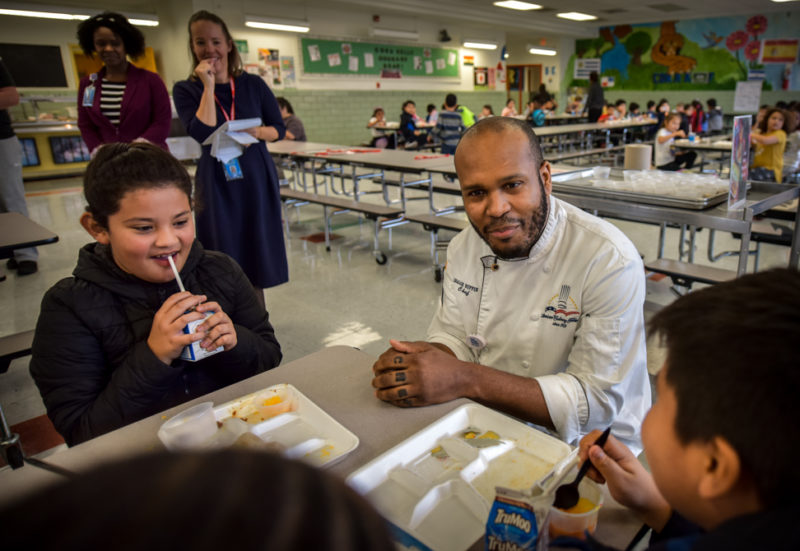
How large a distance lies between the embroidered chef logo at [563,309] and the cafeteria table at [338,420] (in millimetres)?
368

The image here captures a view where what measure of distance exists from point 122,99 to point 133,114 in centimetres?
10

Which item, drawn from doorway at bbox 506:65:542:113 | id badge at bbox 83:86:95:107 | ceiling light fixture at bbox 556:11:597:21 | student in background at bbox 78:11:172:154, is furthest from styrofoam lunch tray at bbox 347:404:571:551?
doorway at bbox 506:65:542:113

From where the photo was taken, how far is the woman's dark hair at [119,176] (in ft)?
3.76

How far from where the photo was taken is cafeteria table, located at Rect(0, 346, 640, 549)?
76 cm

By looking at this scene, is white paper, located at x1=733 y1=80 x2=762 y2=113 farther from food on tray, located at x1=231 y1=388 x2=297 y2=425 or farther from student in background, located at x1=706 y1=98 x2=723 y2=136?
food on tray, located at x1=231 y1=388 x2=297 y2=425

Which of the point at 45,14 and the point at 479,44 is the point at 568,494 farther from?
the point at 479,44

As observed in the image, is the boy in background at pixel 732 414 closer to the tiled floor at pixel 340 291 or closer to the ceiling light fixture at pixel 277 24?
the tiled floor at pixel 340 291

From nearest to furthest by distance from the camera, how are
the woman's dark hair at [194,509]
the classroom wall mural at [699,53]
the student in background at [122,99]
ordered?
1. the woman's dark hair at [194,509]
2. the student in background at [122,99]
3. the classroom wall mural at [699,53]

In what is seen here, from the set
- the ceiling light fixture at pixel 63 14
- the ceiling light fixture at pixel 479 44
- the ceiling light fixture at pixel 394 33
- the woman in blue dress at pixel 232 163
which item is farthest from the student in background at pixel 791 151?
the ceiling light fixture at pixel 479 44

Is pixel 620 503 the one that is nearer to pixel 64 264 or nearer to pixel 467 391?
pixel 467 391

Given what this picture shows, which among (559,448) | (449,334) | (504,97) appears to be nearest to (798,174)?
(449,334)

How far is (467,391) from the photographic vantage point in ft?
3.50

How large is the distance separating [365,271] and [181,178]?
298 cm

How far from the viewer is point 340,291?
3795 millimetres
